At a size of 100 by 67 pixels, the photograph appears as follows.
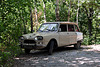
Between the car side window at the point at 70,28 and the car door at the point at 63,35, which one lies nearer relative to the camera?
the car door at the point at 63,35

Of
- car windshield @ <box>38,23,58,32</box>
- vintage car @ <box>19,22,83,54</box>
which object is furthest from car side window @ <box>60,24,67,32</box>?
car windshield @ <box>38,23,58,32</box>

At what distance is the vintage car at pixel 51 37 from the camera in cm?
802

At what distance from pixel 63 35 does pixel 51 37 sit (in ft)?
4.22

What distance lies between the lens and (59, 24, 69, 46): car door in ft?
30.7

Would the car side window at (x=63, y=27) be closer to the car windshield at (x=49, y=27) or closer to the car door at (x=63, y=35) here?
the car door at (x=63, y=35)

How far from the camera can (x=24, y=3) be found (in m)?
7.51

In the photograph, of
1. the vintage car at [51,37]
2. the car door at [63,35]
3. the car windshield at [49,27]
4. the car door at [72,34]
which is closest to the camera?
the vintage car at [51,37]

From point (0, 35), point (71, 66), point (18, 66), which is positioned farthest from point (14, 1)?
point (71, 66)

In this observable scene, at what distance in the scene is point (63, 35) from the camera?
955 centimetres

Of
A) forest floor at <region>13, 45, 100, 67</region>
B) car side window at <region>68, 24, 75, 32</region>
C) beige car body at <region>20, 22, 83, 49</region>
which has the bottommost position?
forest floor at <region>13, 45, 100, 67</region>

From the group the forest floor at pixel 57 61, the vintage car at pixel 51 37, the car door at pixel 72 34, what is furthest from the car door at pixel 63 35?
the forest floor at pixel 57 61

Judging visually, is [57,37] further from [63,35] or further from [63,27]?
[63,27]

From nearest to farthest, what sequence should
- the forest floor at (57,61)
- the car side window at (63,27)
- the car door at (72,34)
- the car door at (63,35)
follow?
the forest floor at (57,61) → the car door at (63,35) → the car side window at (63,27) → the car door at (72,34)

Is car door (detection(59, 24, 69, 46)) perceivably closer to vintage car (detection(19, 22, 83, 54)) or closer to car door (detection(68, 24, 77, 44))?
vintage car (detection(19, 22, 83, 54))
